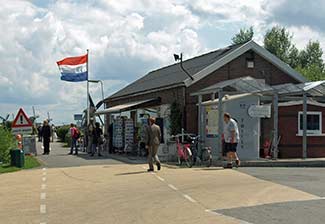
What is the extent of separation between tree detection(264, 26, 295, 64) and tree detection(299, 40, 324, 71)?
1.74 metres

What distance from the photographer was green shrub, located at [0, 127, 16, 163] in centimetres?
2488

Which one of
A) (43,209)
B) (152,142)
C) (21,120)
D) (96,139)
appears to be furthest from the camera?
(96,139)

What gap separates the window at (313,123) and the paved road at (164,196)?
18.7 feet

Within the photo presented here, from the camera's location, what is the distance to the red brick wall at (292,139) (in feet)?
82.5

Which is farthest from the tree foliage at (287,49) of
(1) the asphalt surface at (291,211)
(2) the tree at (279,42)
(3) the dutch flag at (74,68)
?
(1) the asphalt surface at (291,211)

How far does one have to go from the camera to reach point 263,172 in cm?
1906

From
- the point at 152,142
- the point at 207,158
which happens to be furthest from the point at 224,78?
the point at 152,142

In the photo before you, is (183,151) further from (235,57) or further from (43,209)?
(43,209)

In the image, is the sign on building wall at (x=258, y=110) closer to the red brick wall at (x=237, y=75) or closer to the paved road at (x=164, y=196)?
the paved road at (x=164, y=196)

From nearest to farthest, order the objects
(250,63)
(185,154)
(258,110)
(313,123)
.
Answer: (185,154), (258,110), (313,123), (250,63)

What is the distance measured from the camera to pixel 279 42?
243 feet

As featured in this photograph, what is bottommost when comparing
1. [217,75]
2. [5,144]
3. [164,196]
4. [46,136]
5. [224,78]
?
[164,196]

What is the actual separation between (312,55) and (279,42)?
496 cm

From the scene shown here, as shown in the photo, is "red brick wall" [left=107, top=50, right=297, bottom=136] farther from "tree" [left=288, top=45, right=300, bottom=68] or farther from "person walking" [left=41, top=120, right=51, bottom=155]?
"tree" [left=288, top=45, right=300, bottom=68]
